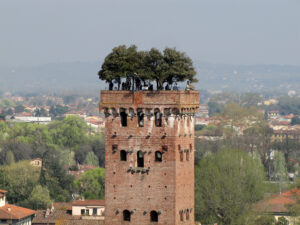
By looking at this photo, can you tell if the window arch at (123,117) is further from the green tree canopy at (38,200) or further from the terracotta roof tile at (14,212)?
the green tree canopy at (38,200)

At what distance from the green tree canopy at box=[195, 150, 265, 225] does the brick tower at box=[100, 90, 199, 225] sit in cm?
2661

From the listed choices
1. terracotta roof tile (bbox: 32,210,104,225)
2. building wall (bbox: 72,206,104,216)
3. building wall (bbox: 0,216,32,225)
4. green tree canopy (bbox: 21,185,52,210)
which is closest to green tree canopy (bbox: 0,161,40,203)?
green tree canopy (bbox: 21,185,52,210)

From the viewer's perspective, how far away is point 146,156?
1586 inches

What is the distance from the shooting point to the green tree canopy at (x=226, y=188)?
68125 millimetres

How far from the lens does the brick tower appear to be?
A: 40.2 metres

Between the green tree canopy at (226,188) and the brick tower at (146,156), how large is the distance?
26609mm

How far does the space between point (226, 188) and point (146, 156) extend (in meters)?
30.0

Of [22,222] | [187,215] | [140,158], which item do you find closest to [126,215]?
[140,158]

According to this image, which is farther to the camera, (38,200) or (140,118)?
(38,200)

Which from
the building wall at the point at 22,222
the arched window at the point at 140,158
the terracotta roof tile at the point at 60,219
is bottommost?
the building wall at the point at 22,222

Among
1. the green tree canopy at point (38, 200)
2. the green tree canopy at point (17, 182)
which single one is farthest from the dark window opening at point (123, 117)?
the green tree canopy at point (17, 182)

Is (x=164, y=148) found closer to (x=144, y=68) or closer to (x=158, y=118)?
(x=158, y=118)

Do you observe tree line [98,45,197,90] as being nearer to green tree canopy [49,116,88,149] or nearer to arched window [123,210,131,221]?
arched window [123,210,131,221]

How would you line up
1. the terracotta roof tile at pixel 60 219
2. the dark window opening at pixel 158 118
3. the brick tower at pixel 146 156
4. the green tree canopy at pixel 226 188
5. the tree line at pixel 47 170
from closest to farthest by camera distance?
the brick tower at pixel 146 156 < the dark window opening at pixel 158 118 < the green tree canopy at pixel 226 188 < the terracotta roof tile at pixel 60 219 < the tree line at pixel 47 170
